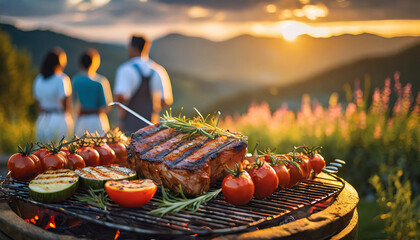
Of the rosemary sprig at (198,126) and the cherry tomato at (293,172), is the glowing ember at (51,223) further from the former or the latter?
the cherry tomato at (293,172)

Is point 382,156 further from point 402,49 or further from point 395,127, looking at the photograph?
point 402,49

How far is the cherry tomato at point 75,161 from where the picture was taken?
3.37 metres

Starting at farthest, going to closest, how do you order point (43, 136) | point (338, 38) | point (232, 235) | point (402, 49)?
point (338, 38)
point (402, 49)
point (43, 136)
point (232, 235)

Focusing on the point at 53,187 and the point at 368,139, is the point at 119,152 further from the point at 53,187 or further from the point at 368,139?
the point at 368,139

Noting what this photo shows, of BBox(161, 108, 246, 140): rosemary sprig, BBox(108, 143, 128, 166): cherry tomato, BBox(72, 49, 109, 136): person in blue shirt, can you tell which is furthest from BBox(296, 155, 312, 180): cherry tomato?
BBox(72, 49, 109, 136): person in blue shirt

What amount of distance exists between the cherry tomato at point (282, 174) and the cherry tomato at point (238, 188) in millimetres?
410

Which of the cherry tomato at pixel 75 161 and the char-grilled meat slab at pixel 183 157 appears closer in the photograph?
the char-grilled meat slab at pixel 183 157

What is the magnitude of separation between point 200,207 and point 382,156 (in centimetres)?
569

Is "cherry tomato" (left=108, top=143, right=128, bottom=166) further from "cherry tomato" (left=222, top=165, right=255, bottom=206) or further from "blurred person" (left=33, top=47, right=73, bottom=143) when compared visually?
"blurred person" (left=33, top=47, right=73, bottom=143)

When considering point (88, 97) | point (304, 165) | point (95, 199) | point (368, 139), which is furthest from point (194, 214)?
point (368, 139)

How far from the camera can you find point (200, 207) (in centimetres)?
272

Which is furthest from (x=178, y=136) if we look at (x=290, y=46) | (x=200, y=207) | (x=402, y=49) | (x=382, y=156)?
(x=290, y=46)

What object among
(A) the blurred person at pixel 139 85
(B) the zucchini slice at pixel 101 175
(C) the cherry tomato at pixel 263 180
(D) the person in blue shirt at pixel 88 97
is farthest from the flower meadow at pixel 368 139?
(B) the zucchini slice at pixel 101 175

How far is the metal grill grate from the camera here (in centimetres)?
228
